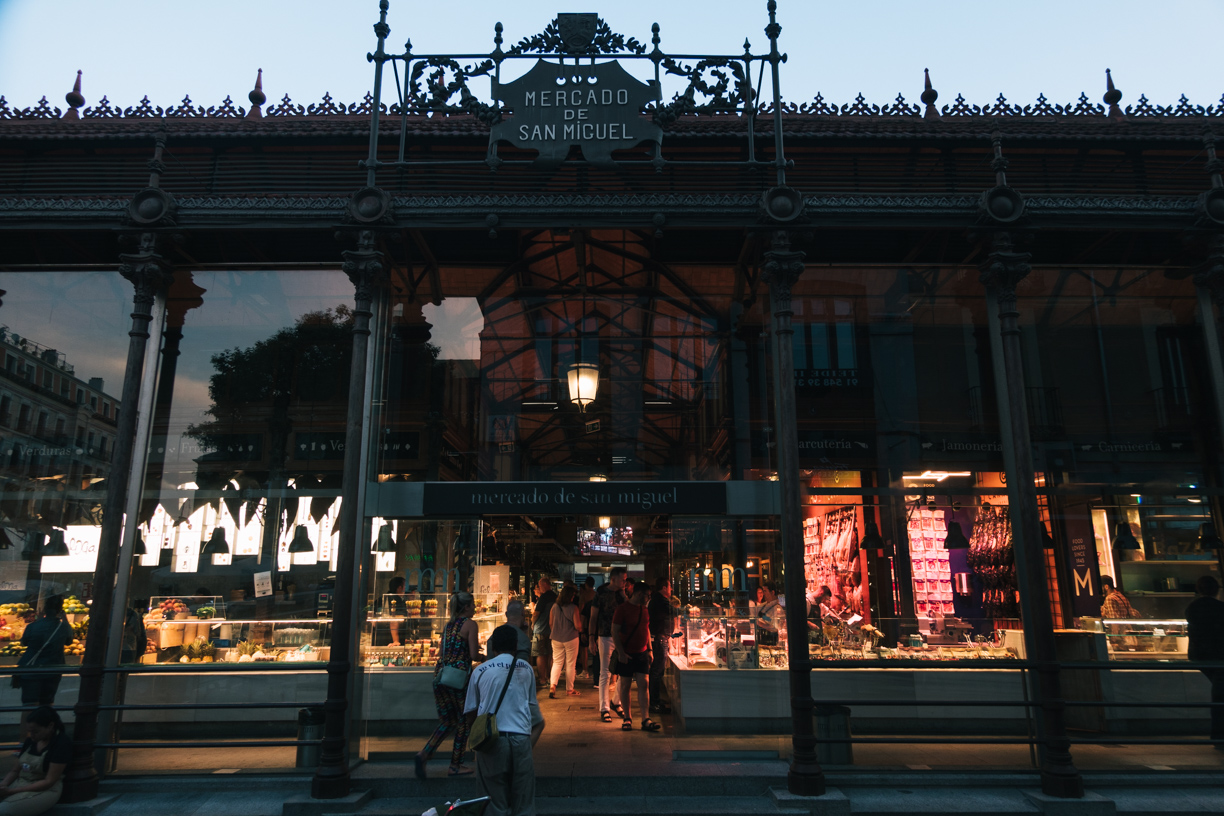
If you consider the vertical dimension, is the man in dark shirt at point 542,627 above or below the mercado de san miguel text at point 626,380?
below

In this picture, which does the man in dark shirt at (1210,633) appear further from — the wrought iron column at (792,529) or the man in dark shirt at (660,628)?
the man in dark shirt at (660,628)

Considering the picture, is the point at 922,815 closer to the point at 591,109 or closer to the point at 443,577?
the point at 443,577

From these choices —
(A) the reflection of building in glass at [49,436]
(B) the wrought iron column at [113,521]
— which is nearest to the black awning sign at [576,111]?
(B) the wrought iron column at [113,521]

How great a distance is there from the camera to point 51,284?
9.97 m

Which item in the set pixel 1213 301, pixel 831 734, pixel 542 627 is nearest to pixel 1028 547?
pixel 831 734

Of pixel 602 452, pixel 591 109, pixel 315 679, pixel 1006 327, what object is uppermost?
pixel 591 109

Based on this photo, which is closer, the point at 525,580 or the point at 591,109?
the point at 591,109

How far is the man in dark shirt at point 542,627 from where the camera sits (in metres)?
13.4

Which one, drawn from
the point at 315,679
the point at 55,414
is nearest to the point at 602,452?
the point at 315,679

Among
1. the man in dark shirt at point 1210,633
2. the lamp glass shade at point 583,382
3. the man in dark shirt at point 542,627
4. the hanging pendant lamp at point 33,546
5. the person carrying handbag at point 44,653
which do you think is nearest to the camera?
the person carrying handbag at point 44,653

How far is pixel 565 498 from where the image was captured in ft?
29.1

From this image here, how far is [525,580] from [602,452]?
26.8ft

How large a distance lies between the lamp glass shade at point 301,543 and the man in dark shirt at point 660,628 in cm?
449

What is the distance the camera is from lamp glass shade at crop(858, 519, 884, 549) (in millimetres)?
9828
